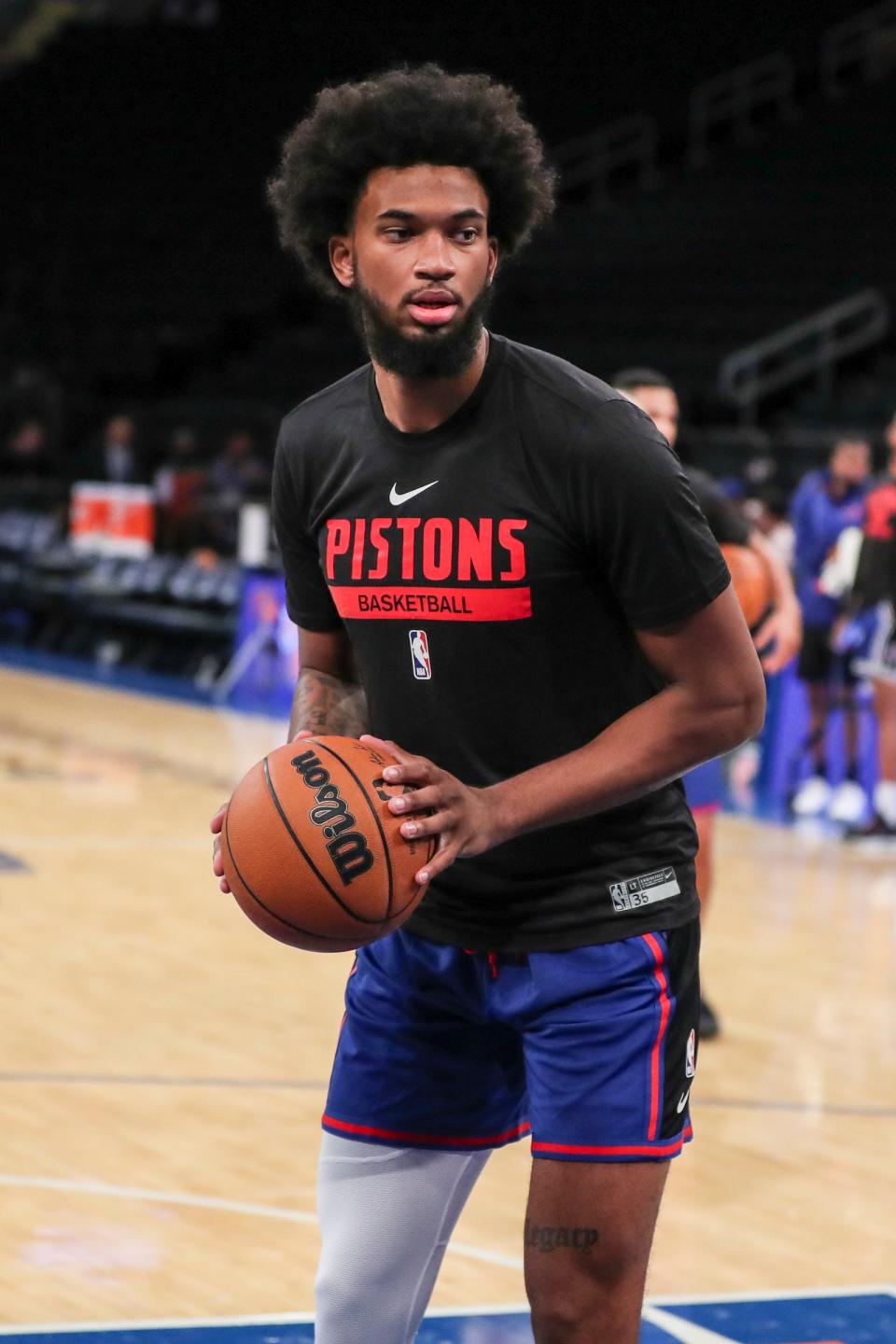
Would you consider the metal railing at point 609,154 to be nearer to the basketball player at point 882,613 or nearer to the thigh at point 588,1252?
the basketball player at point 882,613

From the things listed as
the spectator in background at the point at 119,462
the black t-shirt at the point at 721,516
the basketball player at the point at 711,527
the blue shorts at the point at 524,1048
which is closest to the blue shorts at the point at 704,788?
the basketball player at the point at 711,527

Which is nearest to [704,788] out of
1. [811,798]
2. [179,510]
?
[811,798]

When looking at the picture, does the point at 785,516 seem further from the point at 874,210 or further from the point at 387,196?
the point at 387,196

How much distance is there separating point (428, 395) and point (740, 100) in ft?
64.9

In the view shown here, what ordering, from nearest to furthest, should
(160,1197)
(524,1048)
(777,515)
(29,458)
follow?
(524,1048)
(160,1197)
(777,515)
(29,458)

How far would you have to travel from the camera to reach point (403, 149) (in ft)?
8.05

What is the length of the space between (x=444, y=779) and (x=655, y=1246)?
2.13 metres

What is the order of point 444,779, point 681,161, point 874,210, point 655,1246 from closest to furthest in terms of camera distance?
point 444,779 < point 655,1246 < point 874,210 < point 681,161

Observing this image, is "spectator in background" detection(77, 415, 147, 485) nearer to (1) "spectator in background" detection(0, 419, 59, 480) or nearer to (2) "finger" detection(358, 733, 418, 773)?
(1) "spectator in background" detection(0, 419, 59, 480)

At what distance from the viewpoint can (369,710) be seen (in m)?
2.68

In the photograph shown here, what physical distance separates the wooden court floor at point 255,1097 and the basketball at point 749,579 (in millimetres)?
1170

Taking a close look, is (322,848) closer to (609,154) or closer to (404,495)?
(404,495)

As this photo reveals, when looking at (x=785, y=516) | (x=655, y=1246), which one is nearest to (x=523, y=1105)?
(x=655, y=1246)

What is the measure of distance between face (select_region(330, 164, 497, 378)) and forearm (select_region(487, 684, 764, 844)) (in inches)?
17.7
